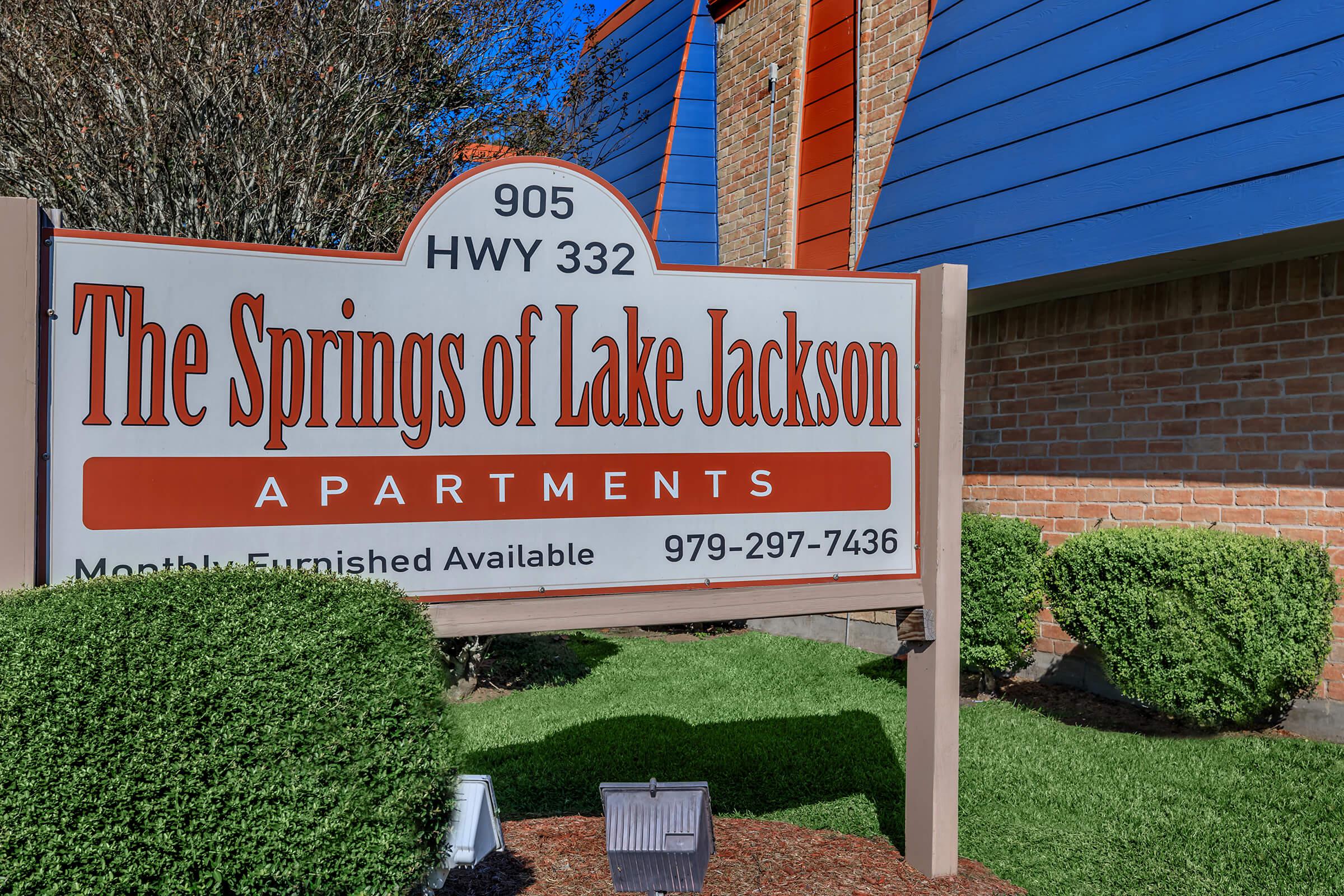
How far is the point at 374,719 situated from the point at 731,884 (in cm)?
197

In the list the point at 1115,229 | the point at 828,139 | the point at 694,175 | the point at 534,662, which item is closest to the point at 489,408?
the point at 1115,229

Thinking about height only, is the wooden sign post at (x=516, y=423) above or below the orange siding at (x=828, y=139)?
below

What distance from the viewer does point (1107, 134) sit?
6543 mm

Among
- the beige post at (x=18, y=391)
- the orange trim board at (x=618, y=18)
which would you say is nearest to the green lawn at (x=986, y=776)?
the beige post at (x=18, y=391)

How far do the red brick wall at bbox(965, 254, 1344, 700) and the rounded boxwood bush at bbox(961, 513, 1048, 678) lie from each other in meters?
0.54

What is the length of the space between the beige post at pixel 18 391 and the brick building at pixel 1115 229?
5.76 metres

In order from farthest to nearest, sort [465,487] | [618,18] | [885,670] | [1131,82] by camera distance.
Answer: [618,18]
[885,670]
[1131,82]
[465,487]

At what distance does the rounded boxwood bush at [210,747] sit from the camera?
7.56 feet

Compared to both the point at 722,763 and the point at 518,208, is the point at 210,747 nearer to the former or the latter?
the point at 518,208

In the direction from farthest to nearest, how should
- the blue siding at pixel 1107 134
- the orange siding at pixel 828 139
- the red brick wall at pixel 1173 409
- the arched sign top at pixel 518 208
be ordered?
1. the orange siding at pixel 828 139
2. the red brick wall at pixel 1173 409
3. the blue siding at pixel 1107 134
4. the arched sign top at pixel 518 208

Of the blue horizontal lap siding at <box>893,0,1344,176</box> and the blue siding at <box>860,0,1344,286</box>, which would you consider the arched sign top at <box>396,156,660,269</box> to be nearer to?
the blue siding at <box>860,0,1344,286</box>

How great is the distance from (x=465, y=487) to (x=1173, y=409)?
217 inches

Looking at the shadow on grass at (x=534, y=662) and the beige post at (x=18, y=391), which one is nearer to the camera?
the beige post at (x=18, y=391)

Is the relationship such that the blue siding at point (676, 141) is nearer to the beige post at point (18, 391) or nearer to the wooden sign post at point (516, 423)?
the wooden sign post at point (516, 423)
